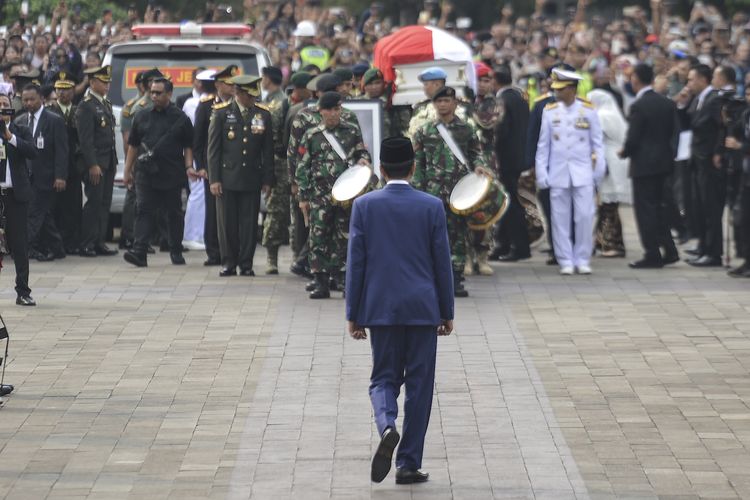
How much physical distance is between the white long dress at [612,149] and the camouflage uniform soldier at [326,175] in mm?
3874

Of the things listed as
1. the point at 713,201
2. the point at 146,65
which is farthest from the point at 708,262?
the point at 146,65

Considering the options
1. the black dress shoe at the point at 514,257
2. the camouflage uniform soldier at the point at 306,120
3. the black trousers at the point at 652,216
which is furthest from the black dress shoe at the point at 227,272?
the black trousers at the point at 652,216

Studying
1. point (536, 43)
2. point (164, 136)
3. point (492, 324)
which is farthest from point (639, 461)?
point (536, 43)

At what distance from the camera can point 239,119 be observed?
15281 mm

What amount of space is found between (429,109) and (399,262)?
20.9 ft

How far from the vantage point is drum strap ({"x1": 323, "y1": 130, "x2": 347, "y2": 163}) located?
45.8 feet

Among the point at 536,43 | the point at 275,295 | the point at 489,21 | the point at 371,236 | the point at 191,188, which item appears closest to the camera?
the point at 371,236

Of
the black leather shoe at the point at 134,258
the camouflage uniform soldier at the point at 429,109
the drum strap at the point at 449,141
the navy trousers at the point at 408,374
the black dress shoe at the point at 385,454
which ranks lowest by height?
the black leather shoe at the point at 134,258

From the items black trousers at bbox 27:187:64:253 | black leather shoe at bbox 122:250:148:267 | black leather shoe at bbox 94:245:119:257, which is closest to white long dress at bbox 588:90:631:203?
black leather shoe at bbox 122:250:148:267

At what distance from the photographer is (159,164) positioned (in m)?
16.3

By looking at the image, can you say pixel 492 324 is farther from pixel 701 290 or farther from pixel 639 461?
pixel 639 461

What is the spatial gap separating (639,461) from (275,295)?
20.8ft

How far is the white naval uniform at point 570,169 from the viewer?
622 inches

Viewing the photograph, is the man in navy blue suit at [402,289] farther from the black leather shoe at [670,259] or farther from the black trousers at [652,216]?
the black leather shoe at [670,259]
